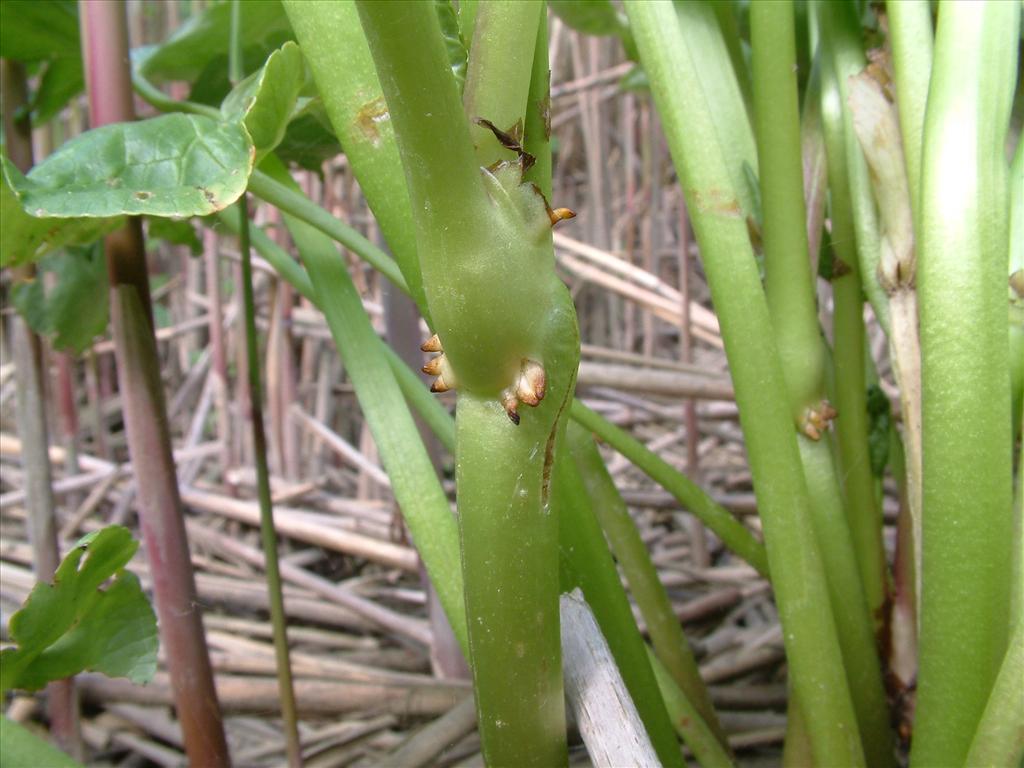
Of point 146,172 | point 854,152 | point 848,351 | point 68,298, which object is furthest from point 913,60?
point 68,298

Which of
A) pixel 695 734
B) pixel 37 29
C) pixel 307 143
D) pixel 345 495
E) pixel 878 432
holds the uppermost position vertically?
pixel 37 29

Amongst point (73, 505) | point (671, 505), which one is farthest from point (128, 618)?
point (73, 505)

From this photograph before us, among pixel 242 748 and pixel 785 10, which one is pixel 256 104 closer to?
pixel 785 10

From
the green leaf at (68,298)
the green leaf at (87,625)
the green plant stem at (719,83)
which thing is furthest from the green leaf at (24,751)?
the green plant stem at (719,83)

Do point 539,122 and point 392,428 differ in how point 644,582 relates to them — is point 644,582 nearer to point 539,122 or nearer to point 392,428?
point 392,428

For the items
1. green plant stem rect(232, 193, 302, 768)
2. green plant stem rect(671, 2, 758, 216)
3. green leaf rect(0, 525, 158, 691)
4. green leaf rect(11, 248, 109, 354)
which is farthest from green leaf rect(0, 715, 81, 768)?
green plant stem rect(671, 2, 758, 216)

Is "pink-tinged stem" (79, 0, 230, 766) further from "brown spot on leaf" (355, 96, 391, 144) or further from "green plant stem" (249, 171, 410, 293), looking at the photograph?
"brown spot on leaf" (355, 96, 391, 144)
